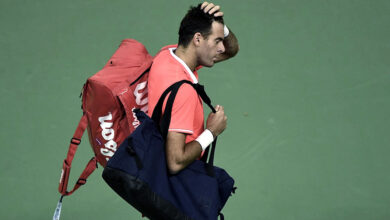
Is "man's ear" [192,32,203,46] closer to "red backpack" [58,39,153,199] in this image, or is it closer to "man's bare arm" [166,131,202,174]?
"red backpack" [58,39,153,199]

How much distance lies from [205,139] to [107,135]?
1.62ft

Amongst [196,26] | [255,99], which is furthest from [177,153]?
[255,99]

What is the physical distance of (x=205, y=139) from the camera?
95.0 inches

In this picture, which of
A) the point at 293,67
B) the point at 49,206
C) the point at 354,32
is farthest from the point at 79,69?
the point at 354,32

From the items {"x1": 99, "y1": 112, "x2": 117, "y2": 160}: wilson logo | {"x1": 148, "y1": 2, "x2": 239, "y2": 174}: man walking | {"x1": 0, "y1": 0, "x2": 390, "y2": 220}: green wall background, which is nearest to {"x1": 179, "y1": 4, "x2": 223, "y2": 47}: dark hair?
{"x1": 148, "y1": 2, "x2": 239, "y2": 174}: man walking

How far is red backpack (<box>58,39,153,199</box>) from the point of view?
246cm

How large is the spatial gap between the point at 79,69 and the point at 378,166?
2.54 meters

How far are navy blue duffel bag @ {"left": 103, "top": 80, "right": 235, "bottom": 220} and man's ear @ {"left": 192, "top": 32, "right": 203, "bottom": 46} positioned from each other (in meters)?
0.33

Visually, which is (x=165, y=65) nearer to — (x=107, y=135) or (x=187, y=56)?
(x=187, y=56)

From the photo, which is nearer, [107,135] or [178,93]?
[178,93]

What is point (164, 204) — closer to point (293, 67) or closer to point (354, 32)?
point (293, 67)

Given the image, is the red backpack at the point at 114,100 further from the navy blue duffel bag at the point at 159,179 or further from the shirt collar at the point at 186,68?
the navy blue duffel bag at the point at 159,179

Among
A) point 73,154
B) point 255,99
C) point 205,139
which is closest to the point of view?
point 205,139

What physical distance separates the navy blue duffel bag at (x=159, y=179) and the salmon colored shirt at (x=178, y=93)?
1.3 inches
